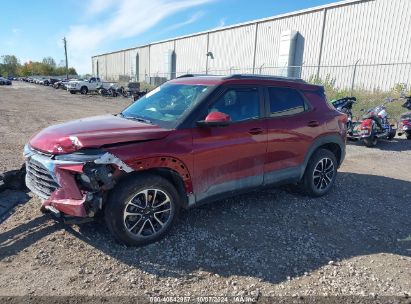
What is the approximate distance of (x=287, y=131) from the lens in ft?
15.8

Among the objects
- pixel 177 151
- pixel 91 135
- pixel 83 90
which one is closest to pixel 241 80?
pixel 177 151

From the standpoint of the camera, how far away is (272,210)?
4.88 m

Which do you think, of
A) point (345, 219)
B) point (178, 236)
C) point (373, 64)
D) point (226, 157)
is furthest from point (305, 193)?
point (373, 64)

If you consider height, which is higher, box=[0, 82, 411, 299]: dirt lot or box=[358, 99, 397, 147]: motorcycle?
box=[358, 99, 397, 147]: motorcycle

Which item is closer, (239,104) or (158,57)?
(239,104)

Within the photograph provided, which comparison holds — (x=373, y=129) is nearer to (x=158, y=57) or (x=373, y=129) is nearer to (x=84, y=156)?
(x=84, y=156)

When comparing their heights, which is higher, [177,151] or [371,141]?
[177,151]

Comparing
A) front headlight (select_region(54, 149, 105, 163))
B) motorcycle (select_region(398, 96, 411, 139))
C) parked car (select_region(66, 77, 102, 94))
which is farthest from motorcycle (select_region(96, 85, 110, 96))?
front headlight (select_region(54, 149, 105, 163))

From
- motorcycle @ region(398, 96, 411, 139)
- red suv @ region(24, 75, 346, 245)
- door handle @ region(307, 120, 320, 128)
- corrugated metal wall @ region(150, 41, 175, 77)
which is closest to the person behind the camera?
red suv @ region(24, 75, 346, 245)

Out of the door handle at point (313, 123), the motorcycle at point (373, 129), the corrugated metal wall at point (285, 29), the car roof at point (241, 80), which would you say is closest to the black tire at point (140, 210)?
the car roof at point (241, 80)

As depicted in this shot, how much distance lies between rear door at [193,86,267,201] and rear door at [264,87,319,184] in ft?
0.52

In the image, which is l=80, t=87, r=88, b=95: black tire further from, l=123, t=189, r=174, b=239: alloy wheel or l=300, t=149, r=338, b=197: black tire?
l=123, t=189, r=174, b=239: alloy wheel

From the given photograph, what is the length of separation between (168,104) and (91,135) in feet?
4.04

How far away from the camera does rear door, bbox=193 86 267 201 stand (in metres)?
4.00
